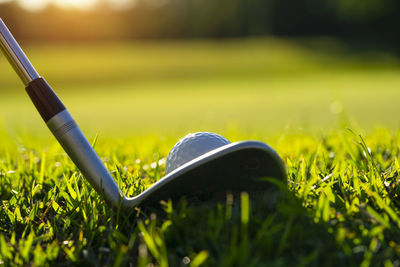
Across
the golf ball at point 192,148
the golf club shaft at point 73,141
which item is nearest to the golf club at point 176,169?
the golf club shaft at point 73,141

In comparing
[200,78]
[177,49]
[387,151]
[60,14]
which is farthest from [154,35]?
[387,151]

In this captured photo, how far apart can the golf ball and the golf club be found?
275mm

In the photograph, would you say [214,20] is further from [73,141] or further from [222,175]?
[222,175]

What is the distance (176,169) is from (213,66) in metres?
22.9

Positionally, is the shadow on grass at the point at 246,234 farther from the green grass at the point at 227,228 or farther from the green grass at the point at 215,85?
the green grass at the point at 215,85

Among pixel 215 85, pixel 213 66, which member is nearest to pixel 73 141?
pixel 215 85

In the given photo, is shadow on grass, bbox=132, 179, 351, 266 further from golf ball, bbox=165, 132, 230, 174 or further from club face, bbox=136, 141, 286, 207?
golf ball, bbox=165, 132, 230, 174

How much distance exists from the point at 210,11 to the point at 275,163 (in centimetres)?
4695

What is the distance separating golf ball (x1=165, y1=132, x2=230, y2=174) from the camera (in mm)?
1965

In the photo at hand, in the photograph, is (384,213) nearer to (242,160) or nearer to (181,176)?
(242,160)

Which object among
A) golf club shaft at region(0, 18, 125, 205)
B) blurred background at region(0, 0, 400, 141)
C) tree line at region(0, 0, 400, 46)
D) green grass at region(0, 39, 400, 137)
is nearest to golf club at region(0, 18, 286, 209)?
golf club shaft at region(0, 18, 125, 205)

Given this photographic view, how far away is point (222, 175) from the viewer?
63.1 inches

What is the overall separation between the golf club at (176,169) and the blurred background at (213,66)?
1.08 meters

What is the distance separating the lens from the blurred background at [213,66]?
7934 mm
